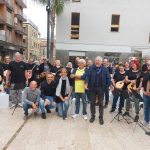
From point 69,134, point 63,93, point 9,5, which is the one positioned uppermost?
point 9,5

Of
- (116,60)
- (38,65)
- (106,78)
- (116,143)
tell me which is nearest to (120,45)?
(116,60)

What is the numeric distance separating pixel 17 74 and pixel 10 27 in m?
42.4

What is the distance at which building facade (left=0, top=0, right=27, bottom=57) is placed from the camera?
45.8 metres

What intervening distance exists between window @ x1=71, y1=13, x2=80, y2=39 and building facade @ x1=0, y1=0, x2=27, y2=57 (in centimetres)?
1796

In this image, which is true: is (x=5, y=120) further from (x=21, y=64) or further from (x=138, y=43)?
(x=138, y=43)

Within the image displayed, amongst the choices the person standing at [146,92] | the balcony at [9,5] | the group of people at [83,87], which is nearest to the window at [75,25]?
the group of people at [83,87]

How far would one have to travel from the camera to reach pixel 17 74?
34.4 feet

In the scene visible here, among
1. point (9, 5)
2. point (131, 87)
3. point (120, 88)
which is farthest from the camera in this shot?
point (9, 5)

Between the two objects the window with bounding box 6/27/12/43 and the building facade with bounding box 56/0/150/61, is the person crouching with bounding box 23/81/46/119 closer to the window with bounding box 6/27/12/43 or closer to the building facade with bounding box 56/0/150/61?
the building facade with bounding box 56/0/150/61

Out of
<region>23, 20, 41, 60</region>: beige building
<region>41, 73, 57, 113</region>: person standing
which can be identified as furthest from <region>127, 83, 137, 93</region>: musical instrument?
<region>23, 20, 41, 60</region>: beige building

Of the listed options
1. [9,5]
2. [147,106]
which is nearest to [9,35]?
[9,5]

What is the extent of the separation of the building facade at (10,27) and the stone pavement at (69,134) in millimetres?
36689

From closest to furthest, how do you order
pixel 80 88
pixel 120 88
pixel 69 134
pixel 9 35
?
pixel 69 134 → pixel 80 88 → pixel 120 88 → pixel 9 35

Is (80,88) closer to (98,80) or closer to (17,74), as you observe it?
(98,80)
